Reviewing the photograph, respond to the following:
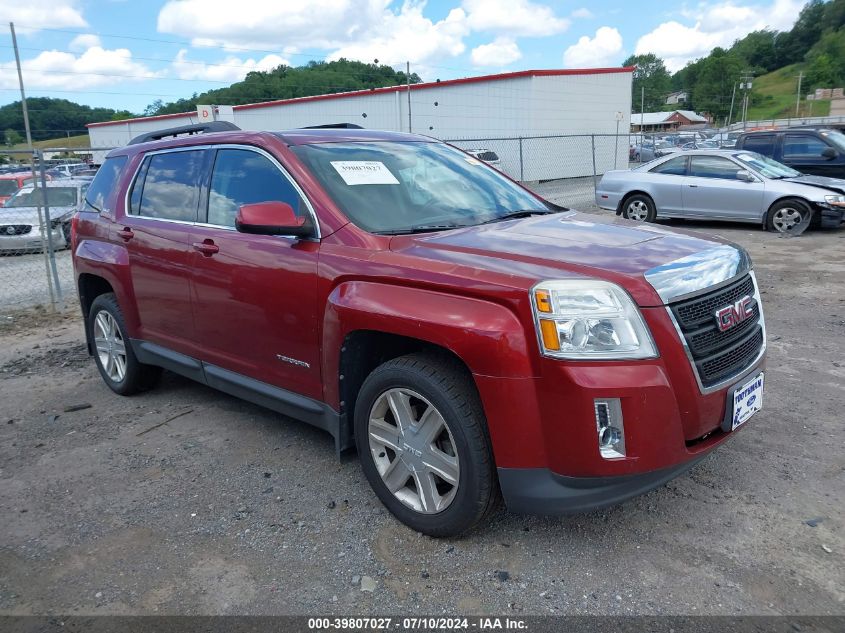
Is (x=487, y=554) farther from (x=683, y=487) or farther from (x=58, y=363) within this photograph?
(x=58, y=363)

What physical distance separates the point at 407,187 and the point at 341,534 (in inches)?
73.8

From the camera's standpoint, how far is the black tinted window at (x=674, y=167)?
42.0 feet

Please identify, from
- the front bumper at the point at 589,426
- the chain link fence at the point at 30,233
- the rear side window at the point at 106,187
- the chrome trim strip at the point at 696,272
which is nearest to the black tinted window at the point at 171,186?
the rear side window at the point at 106,187

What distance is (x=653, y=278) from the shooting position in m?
2.65

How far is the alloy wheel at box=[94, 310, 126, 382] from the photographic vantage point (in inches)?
199

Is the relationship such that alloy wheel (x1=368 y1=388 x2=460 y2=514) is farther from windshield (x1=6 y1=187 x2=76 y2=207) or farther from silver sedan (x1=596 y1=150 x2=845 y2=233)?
windshield (x1=6 y1=187 x2=76 y2=207)

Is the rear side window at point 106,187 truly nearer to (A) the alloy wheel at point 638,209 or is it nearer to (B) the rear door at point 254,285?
(B) the rear door at point 254,285

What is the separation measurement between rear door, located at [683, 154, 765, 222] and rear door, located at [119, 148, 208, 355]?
417 inches

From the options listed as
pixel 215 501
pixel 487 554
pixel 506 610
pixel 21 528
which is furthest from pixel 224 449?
pixel 506 610

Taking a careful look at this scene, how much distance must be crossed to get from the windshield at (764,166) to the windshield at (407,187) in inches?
379

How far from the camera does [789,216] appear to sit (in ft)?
38.4

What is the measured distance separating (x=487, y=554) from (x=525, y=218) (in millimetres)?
1859

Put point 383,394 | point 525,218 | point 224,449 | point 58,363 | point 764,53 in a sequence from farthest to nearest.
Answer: point 764,53, point 58,363, point 224,449, point 525,218, point 383,394

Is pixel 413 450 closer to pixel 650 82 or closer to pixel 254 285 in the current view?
pixel 254 285
